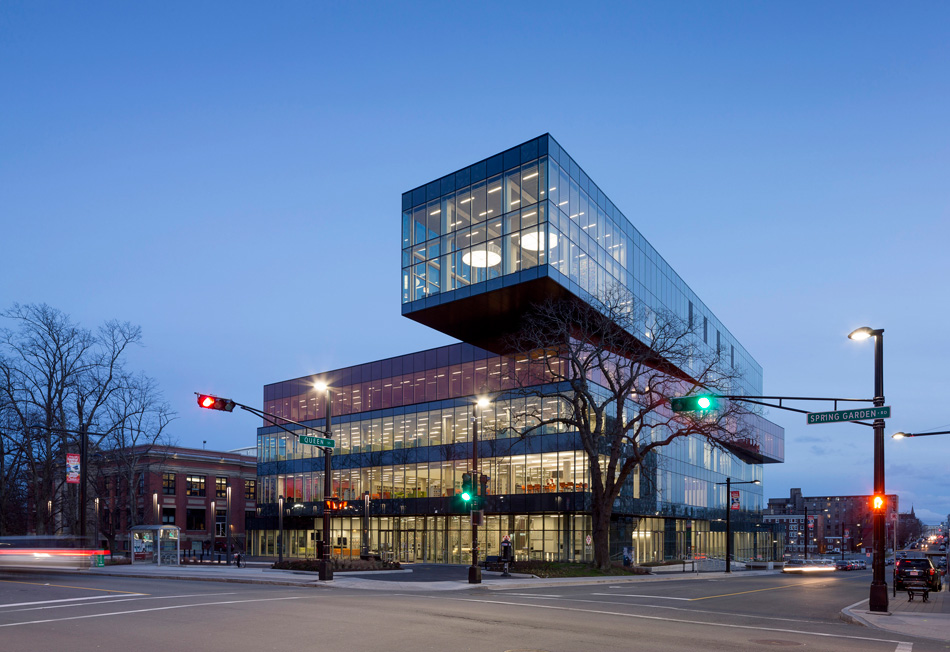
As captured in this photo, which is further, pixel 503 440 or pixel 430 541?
pixel 430 541

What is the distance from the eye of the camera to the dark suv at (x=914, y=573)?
29.5 m

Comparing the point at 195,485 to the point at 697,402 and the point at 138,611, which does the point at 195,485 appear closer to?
the point at 138,611

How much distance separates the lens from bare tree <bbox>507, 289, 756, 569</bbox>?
1622 inches

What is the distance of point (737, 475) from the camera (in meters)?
84.6

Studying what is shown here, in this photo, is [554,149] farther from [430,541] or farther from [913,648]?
[913,648]

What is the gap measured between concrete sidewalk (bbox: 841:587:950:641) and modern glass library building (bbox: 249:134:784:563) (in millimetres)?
22126

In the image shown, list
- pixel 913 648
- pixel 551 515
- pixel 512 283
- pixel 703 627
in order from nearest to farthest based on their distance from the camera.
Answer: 1. pixel 913 648
2. pixel 703 627
3. pixel 512 283
4. pixel 551 515

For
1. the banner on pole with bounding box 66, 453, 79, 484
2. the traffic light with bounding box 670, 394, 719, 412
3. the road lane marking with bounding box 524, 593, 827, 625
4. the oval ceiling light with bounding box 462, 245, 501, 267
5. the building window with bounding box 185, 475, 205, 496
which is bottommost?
the building window with bounding box 185, 475, 205, 496

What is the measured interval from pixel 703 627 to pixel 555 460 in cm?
3370

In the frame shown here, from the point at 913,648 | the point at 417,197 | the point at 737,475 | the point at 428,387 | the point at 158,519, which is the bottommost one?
the point at 158,519

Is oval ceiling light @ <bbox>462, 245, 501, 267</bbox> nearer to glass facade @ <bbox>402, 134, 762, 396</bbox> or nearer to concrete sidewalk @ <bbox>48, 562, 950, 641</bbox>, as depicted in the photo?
glass facade @ <bbox>402, 134, 762, 396</bbox>

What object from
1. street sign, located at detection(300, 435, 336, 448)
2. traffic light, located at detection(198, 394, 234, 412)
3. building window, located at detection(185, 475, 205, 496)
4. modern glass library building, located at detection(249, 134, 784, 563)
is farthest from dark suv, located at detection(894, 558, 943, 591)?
building window, located at detection(185, 475, 205, 496)

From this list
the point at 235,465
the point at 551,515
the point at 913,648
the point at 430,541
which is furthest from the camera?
the point at 235,465

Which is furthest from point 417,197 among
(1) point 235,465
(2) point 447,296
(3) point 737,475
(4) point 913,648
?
(1) point 235,465
